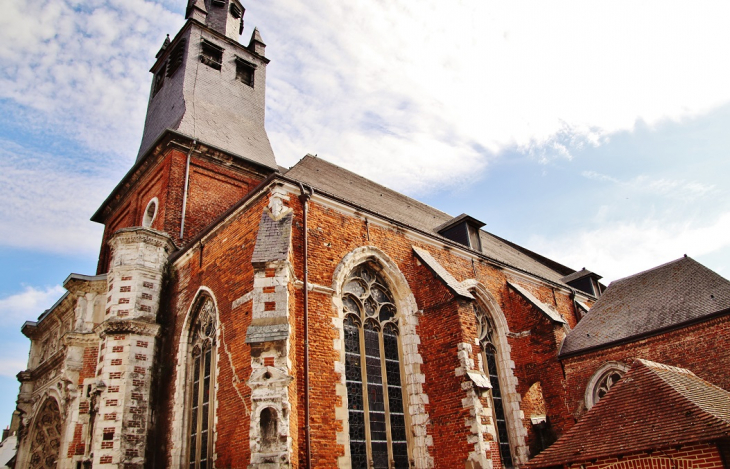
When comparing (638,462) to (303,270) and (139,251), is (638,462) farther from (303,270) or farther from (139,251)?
(139,251)

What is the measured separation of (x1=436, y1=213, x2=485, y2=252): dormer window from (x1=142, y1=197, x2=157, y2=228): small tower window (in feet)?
26.6

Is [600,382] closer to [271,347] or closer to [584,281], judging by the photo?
[584,281]

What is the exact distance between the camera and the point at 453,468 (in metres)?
8.98

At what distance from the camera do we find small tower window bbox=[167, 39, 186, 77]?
17750 mm

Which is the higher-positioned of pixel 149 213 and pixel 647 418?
pixel 149 213

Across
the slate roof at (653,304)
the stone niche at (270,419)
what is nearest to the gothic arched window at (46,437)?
the stone niche at (270,419)

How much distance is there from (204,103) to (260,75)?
3411 millimetres

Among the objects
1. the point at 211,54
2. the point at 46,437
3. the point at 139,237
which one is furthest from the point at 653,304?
the point at 211,54

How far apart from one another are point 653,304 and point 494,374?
174 inches

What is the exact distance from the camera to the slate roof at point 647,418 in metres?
6.79

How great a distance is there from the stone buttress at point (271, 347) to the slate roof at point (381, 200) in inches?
72.3

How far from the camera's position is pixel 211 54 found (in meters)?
18.4

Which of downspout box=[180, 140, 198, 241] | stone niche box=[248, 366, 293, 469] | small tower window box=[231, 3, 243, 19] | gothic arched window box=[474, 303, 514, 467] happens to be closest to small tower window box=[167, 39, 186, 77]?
small tower window box=[231, 3, 243, 19]

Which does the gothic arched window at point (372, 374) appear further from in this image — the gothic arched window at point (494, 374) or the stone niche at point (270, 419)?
the gothic arched window at point (494, 374)
